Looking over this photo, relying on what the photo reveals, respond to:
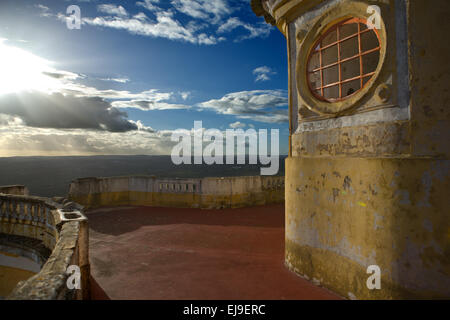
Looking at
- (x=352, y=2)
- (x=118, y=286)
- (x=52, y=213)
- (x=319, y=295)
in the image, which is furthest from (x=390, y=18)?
(x=52, y=213)

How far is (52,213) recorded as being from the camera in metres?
6.11

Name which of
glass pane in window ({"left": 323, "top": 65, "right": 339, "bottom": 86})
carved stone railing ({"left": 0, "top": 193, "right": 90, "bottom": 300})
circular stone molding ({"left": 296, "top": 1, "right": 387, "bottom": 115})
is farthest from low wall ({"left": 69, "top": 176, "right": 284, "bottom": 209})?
circular stone molding ({"left": 296, "top": 1, "right": 387, "bottom": 115})

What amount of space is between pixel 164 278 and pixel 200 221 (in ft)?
15.1

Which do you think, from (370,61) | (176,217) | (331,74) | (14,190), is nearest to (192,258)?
(176,217)

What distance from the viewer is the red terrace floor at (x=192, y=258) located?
4.73m

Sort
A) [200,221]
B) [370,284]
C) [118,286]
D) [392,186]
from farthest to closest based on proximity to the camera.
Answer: [200,221], [118,286], [370,284], [392,186]

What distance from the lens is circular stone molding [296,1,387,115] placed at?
4.10 meters

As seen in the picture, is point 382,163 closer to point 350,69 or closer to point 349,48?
point 350,69

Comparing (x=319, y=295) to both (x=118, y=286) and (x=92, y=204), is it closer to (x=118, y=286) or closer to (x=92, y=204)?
(x=118, y=286)

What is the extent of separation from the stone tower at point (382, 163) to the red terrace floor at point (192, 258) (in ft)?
3.18

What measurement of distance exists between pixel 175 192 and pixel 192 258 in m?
6.31

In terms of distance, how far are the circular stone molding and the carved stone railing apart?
5072mm

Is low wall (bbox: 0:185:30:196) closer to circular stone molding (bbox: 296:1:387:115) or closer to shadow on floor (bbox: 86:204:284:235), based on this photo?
shadow on floor (bbox: 86:204:284:235)

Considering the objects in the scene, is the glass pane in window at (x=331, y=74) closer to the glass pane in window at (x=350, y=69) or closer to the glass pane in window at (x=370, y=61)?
the glass pane in window at (x=350, y=69)
